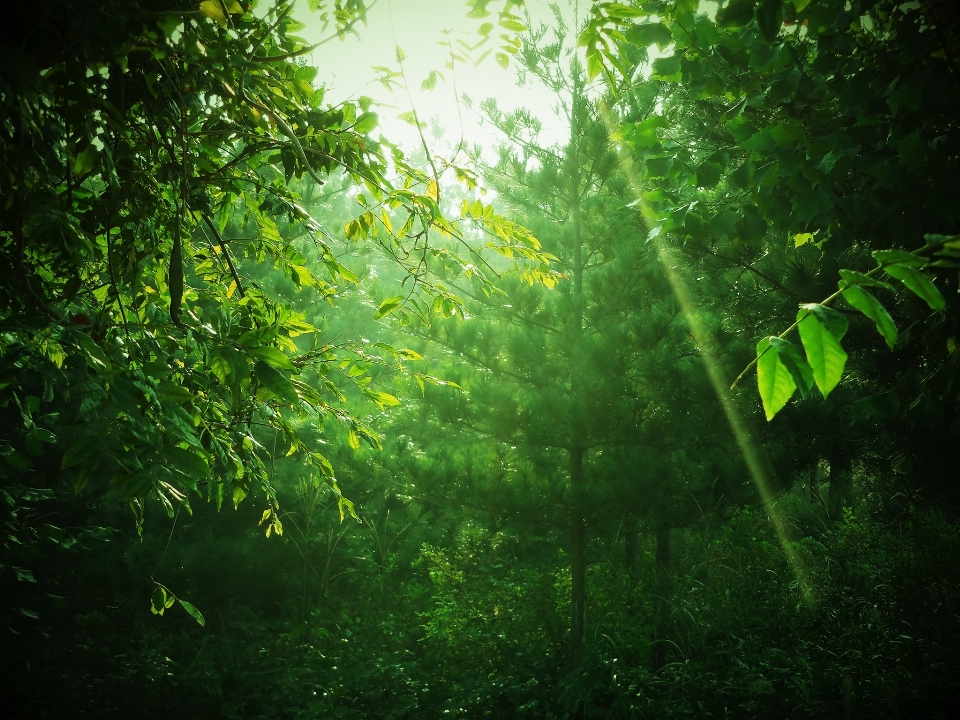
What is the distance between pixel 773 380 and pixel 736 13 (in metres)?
1.29

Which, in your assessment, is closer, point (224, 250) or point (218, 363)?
point (218, 363)

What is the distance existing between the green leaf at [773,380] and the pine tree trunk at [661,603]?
13.5 feet

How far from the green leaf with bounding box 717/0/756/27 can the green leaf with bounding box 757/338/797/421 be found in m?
1.24

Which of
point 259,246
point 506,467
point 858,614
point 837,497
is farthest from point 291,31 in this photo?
point 837,497

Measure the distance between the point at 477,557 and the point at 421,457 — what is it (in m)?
1.78

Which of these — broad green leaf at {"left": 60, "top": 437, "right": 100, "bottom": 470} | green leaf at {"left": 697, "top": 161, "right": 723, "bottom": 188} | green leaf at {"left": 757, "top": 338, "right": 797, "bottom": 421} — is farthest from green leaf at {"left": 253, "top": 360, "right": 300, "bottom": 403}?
green leaf at {"left": 697, "top": 161, "right": 723, "bottom": 188}

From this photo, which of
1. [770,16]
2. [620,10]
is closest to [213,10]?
[620,10]

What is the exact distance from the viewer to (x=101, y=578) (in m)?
6.20

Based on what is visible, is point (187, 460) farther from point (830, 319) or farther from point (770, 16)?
point (770, 16)

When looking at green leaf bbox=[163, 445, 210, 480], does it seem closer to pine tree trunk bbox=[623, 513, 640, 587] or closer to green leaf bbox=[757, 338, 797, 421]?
green leaf bbox=[757, 338, 797, 421]

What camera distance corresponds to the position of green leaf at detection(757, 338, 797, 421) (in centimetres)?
73

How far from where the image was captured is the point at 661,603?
493cm

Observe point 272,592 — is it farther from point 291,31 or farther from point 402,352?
point 291,31

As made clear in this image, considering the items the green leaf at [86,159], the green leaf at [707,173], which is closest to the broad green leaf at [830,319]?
the green leaf at [86,159]
